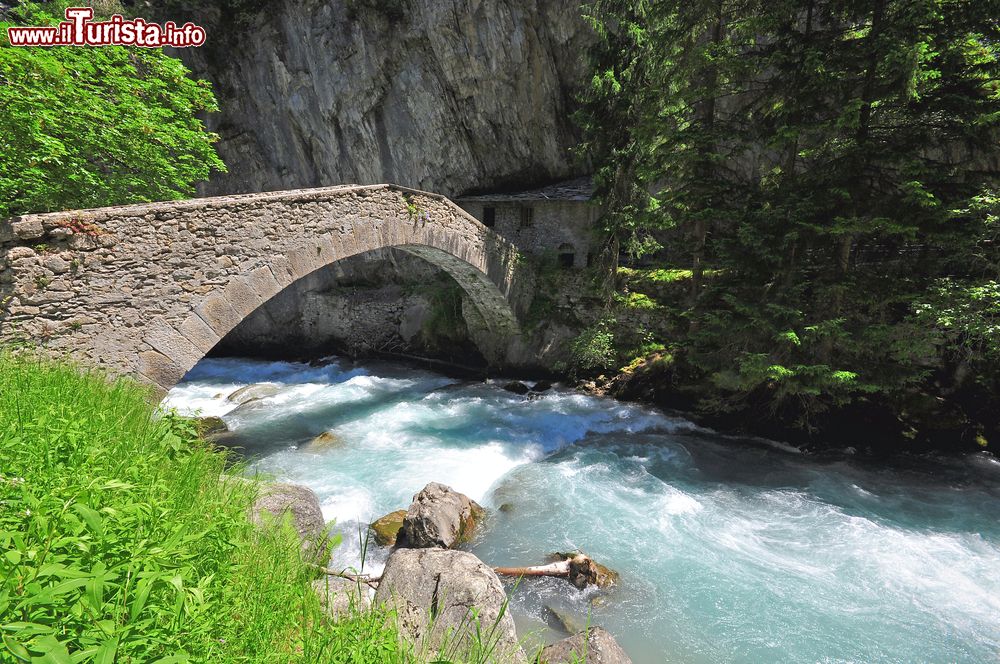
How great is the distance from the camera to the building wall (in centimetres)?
1805

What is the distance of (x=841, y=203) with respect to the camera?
872cm

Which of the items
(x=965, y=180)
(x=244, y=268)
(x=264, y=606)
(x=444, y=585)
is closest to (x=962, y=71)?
(x=965, y=180)

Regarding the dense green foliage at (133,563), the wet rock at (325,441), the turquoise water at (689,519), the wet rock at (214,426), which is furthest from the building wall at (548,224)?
the dense green foliage at (133,563)

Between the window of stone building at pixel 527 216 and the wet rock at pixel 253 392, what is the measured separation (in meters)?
12.1

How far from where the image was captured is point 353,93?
1845 centimetres

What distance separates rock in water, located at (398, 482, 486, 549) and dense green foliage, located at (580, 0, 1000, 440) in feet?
20.8

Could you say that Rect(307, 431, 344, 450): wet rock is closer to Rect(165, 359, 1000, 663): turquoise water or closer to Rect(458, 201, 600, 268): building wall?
Rect(165, 359, 1000, 663): turquoise water

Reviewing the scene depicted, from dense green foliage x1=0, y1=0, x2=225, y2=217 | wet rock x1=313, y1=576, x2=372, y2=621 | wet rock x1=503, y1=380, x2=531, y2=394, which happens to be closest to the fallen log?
wet rock x1=313, y1=576, x2=372, y2=621

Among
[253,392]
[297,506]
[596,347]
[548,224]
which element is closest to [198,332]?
[297,506]

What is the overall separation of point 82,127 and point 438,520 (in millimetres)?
8103

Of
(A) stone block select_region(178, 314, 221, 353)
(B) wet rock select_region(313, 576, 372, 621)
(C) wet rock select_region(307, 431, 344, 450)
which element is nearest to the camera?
(B) wet rock select_region(313, 576, 372, 621)

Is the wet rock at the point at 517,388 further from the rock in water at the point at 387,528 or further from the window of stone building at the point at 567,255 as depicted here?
the rock in water at the point at 387,528

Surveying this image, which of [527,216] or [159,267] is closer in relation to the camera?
[159,267]

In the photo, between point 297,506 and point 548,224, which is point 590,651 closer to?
point 297,506
